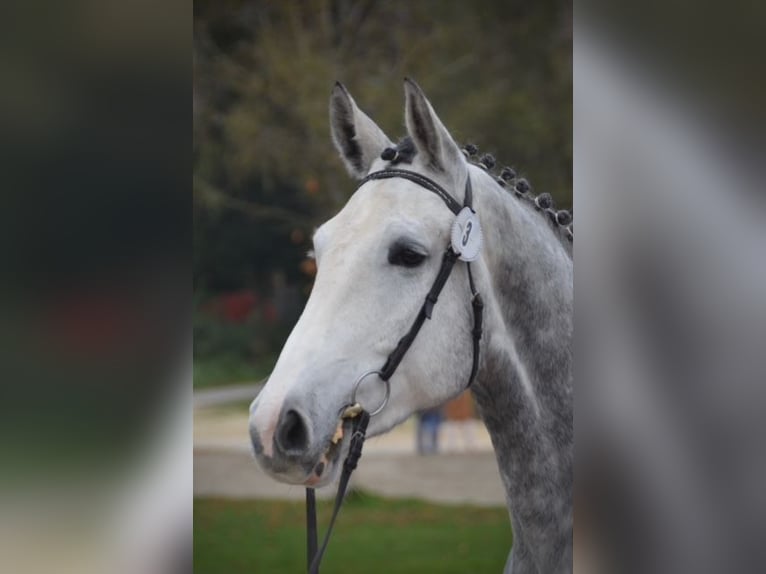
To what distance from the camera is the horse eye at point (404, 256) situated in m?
2.10

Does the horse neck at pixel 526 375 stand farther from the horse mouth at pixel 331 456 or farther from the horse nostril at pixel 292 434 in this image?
the horse nostril at pixel 292 434

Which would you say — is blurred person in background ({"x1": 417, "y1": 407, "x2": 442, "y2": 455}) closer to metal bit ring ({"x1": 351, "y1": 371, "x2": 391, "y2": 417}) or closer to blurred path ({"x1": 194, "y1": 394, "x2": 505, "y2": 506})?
blurred path ({"x1": 194, "y1": 394, "x2": 505, "y2": 506})

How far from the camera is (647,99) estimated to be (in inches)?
60.2

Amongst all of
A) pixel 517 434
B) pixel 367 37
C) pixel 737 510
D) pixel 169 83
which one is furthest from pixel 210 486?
pixel 737 510

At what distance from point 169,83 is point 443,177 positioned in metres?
0.74

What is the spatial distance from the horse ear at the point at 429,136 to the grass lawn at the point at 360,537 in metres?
2.64

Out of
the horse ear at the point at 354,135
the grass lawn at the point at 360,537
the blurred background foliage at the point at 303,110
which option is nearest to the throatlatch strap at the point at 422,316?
the horse ear at the point at 354,135

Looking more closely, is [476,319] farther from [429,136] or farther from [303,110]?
[303,110]

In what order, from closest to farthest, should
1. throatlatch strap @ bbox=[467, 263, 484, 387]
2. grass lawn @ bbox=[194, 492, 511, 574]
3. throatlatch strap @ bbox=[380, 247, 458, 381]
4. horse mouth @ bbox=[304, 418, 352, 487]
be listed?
horse mouth @ bbox=[304, 418, 352, 487] < throatlatch strap @ bbox=[380, 247, 458, 381] < throatlatch strap @ bbox=[467, 263, 484, 387] < grass lawn @ bbox=[194, 492, 511, 574]

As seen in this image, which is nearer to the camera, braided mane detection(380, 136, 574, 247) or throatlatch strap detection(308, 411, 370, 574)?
throatlatch strap detection(308, 411, 370, 574)

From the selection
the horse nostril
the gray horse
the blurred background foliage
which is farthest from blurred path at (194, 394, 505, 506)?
the horse nostril

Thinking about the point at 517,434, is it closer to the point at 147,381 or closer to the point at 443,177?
the point at 443,177

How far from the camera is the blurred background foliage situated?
4.30 m

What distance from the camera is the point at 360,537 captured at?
16.1 feet
